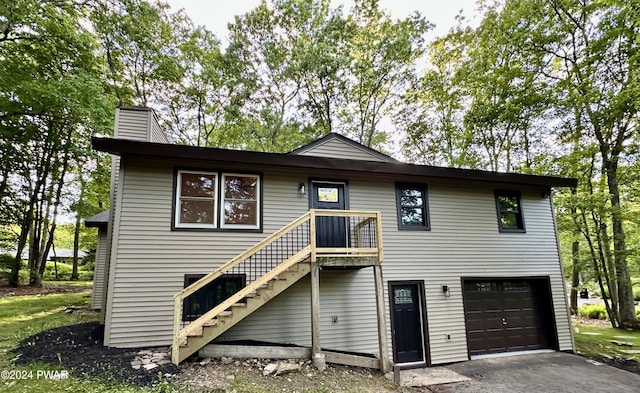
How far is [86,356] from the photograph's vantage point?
16.5 feet

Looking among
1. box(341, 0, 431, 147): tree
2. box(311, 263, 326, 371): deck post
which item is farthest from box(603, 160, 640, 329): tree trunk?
box(311, 263, 326, 371): deck post

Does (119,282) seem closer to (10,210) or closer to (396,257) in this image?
(396,257)

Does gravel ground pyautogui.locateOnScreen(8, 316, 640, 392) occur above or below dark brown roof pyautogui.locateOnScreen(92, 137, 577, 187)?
below

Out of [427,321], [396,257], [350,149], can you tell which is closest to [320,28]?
[350,149]

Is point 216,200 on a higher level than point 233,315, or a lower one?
higher

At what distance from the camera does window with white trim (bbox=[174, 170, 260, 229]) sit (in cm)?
650

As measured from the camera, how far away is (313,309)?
5523 mm

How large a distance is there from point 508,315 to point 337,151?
248 inches

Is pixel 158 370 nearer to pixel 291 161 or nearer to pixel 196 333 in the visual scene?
pixel 196 333

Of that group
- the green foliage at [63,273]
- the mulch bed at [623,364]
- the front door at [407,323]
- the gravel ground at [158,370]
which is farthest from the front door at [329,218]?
the green foliage at [63,273]

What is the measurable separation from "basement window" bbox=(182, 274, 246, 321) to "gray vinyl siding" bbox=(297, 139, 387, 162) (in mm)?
3651

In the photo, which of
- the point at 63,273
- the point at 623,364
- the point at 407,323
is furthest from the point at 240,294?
the point at 63,273

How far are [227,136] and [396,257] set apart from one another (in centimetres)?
1576

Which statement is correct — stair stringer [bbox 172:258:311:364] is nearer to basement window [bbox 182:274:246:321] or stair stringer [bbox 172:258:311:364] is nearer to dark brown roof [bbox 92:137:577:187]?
basement window [bbox 182:274:246:321]
